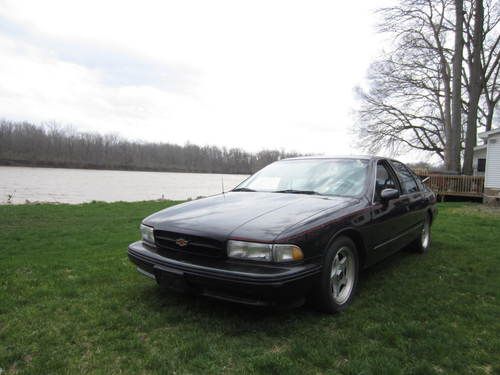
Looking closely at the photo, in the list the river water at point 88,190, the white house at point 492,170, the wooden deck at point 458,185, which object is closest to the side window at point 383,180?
the river water at point 88,190

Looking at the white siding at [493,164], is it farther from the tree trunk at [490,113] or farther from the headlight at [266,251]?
the headlight at [266,251]

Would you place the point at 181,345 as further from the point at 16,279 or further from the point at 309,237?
the point at 16,279

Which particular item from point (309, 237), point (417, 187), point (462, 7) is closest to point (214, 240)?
point (309, 237)

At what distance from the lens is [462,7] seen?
61.1 feet

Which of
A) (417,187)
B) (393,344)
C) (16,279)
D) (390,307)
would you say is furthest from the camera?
(417,187)

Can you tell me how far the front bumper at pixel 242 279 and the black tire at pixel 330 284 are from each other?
4.6 inches

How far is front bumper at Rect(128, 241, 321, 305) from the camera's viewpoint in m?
2.42

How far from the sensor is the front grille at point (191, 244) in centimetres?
264

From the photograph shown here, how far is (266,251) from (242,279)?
265 millimetres

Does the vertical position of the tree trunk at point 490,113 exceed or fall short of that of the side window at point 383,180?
it exceeds it

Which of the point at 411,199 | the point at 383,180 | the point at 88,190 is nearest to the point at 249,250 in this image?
the point at 383,180

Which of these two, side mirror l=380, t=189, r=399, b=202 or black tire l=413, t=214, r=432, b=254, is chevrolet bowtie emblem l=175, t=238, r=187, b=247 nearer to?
side mirror l=380, t=189, r=399, b=202

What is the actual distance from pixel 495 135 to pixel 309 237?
56.6 ft

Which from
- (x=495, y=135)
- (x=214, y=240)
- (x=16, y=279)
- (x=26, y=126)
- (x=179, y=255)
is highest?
(x=26, y=126)
